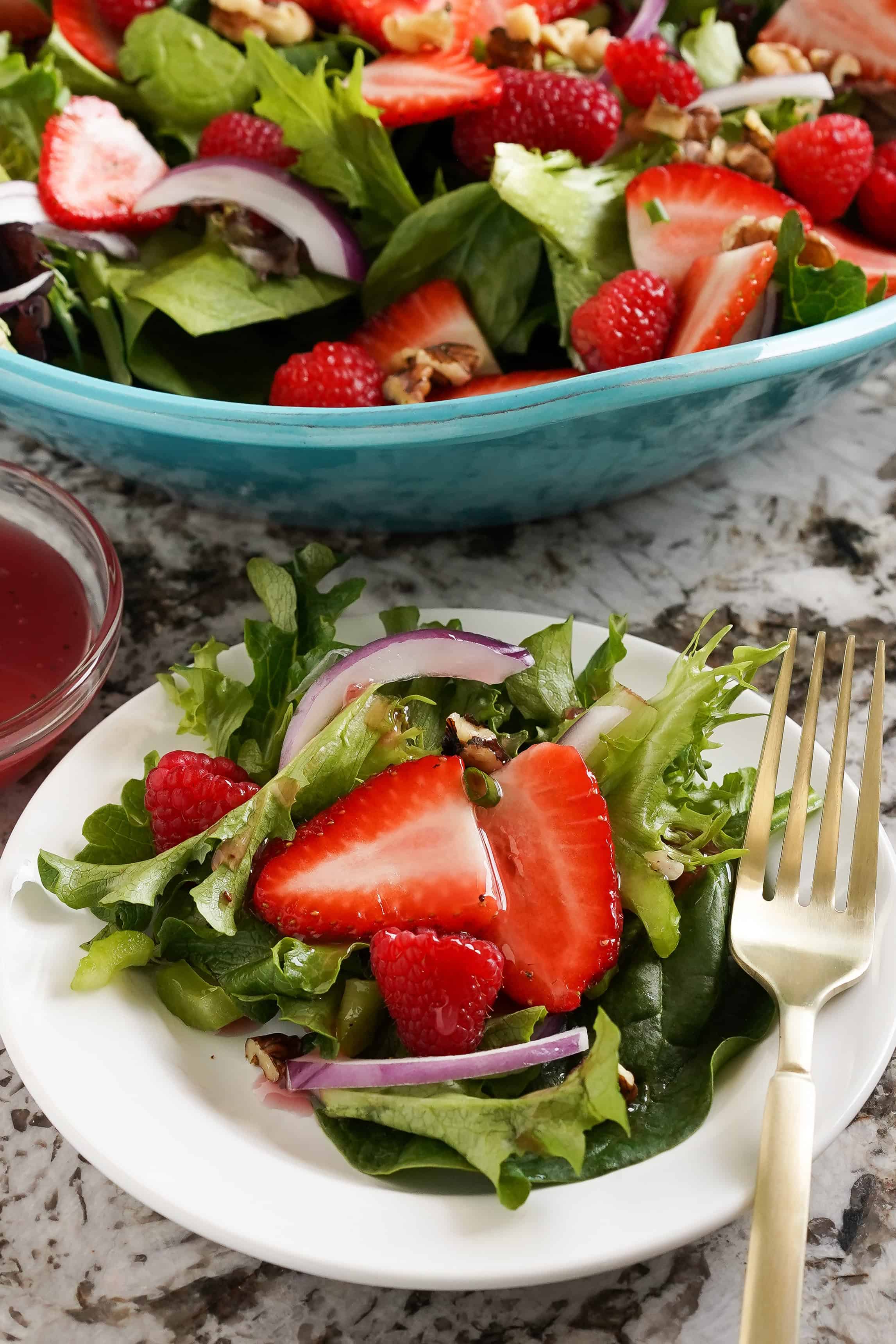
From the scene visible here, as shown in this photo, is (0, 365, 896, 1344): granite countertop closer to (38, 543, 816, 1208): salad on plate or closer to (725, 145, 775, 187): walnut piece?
(38, 543, 816, 1208): salad on plate

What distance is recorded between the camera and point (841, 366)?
1064 mm

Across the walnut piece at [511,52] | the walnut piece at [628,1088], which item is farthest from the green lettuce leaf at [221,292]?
the walnut piece at [628,1088]

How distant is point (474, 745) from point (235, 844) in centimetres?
18

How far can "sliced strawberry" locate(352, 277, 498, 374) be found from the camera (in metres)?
1.23

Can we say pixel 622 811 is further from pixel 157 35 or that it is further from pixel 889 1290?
pixel 157 35

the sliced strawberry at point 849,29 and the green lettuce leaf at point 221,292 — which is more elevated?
the sliced strawberry at point 849,29

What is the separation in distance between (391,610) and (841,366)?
0.44 m

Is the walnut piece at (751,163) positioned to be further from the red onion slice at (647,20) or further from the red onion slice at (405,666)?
the red onion slice at (405,666)

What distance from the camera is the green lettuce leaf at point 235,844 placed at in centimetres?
80

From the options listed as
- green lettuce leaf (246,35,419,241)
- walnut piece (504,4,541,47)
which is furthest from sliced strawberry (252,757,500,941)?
walnut piece (504,4,541,47)

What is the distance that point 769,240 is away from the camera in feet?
3.89

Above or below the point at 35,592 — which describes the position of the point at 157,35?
above

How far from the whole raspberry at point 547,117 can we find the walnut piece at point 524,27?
74 millimetres

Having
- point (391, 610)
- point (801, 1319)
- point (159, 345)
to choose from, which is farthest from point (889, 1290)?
point (159, 345)
